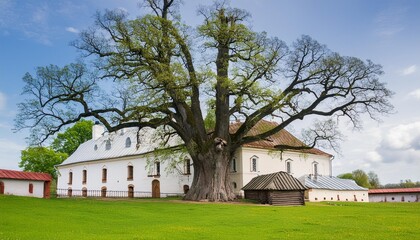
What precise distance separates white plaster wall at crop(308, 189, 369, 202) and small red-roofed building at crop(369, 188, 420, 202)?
521 inches

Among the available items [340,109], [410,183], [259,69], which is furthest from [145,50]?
[410,183]

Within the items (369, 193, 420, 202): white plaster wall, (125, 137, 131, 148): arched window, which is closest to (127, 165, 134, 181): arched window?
(125, 137, 131, 148): arched window

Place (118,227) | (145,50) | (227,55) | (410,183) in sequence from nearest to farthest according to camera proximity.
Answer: (118,227), (145,50), (227,55), (410,183)

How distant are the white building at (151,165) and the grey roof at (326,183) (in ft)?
4.45

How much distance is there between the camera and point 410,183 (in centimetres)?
8106

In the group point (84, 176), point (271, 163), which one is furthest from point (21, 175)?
point (84, 176)

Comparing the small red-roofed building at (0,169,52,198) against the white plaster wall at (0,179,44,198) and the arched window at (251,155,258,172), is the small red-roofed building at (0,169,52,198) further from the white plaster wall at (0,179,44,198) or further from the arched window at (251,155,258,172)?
the arched window at (251,155,258,172)

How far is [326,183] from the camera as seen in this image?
41125mm

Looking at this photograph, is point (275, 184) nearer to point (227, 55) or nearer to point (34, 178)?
point (227, 55)

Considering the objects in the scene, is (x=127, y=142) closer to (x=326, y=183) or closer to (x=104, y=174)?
(x=104, y=174)

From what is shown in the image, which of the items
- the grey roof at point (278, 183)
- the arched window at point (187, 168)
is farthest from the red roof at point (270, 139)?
the grey roof at point (278, 183)

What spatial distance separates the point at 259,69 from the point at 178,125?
6.62m

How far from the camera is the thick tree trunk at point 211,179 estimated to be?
99.3 ft

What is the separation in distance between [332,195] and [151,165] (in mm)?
16012
